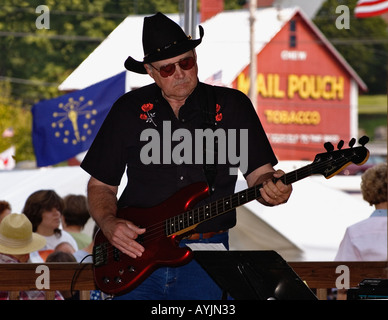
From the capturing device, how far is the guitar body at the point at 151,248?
327 cm

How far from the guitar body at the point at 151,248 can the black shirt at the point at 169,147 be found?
0.21 feet

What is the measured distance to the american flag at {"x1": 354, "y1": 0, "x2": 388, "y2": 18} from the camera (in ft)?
A: 23.9

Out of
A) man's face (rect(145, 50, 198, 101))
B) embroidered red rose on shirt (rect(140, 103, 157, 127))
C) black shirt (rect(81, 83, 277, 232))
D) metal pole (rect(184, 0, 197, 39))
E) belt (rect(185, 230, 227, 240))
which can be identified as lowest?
belt (rect(185, 230, 227, 240))

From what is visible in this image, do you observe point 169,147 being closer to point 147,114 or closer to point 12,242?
point 147,114

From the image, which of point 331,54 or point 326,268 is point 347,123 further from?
point 326,268

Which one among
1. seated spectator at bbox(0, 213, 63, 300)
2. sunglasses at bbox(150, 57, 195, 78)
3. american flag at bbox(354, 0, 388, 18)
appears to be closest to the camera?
sunglasses at bbox(150, 57, 195, 78)

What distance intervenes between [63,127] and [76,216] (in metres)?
1.37

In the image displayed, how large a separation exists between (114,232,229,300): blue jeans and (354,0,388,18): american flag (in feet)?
15.0

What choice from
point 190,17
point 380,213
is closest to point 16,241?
point 190,17

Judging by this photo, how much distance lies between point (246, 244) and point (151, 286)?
3542mm

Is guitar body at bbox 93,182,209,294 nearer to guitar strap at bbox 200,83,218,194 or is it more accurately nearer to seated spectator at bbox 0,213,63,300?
guitar strap at bbox 200,83,218,194

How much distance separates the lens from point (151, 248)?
3.34 m

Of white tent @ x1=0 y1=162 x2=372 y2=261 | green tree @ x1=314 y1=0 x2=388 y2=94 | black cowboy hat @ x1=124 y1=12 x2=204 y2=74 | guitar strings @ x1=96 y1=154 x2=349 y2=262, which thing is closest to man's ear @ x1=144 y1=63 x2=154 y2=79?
black cowboy hat @ x1=124 y1=12 x2=204 y2=74

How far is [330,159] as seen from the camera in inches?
121
